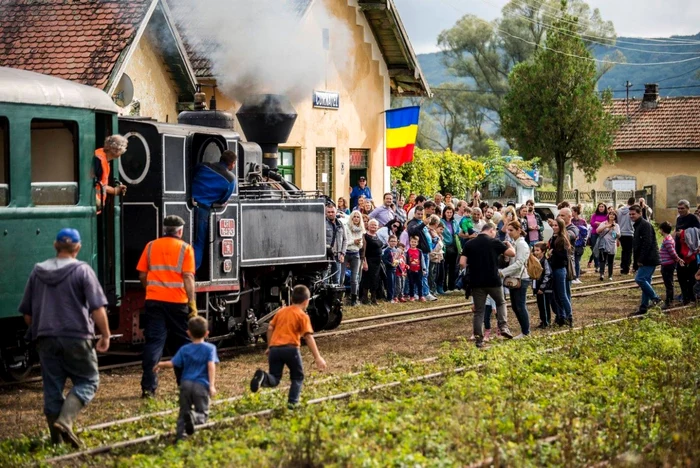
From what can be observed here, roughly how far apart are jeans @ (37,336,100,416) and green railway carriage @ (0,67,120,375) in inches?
77.7

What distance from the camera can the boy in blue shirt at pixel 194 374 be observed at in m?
9.41

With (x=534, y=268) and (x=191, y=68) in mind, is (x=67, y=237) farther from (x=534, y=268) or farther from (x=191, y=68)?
(x=191, y=68)

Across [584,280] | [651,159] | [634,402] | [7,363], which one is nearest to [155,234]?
[7,363]

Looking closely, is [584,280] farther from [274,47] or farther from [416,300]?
[274,47]

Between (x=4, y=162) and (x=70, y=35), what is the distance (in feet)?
32.3

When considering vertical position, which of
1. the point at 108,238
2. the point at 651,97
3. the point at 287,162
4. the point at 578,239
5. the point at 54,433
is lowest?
the point at 54,433

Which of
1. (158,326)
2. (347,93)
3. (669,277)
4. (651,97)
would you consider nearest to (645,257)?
(669,277)

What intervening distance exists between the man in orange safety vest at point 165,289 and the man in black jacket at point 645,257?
9.82 metres

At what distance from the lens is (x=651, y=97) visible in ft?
182

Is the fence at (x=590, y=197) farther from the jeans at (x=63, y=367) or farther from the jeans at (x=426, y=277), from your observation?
the jeans at (x=63, y=367)

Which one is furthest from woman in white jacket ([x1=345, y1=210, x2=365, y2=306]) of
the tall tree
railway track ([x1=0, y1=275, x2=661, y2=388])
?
the tall tree

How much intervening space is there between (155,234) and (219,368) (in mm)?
1744

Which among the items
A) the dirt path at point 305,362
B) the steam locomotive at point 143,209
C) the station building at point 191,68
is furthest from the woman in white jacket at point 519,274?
the station building at point 191,68

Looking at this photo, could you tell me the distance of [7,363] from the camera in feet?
39.6
